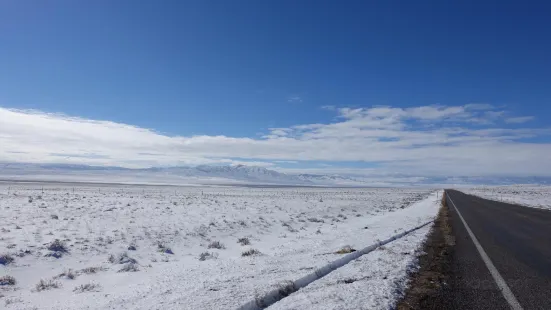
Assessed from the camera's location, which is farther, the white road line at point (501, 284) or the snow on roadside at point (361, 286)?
the white road line at point (501, 284)

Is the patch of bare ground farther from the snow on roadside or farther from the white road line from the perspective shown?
the white road line

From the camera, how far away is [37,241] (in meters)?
12.6


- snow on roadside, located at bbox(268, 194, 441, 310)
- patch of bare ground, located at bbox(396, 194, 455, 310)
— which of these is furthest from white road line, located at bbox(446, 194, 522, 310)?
snow on roadside, located at bbox(268, 194, 441, 310)

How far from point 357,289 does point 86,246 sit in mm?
10213

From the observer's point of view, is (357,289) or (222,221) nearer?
(357,289)

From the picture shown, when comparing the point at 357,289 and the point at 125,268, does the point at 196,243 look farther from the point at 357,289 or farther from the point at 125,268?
the point at 357,289

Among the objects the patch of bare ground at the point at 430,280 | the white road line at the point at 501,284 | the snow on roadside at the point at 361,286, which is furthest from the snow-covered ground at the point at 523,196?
the snow on roadside at the point at 361,286

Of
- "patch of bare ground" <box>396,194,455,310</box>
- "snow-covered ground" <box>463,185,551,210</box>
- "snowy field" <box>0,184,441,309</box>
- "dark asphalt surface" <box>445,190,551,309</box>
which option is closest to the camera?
"patch of bare ground" <box>396,194,455,310</box>

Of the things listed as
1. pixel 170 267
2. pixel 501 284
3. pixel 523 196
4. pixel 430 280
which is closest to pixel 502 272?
pixel 501 284

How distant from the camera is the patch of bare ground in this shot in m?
5.36

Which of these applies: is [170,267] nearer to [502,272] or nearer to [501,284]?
[501,284]

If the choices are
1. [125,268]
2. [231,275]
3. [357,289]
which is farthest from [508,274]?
[125,268]

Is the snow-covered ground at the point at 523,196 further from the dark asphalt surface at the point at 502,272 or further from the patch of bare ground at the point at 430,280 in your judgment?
the patch of bare ground at the point at 430,280

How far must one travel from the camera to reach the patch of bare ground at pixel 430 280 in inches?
211
